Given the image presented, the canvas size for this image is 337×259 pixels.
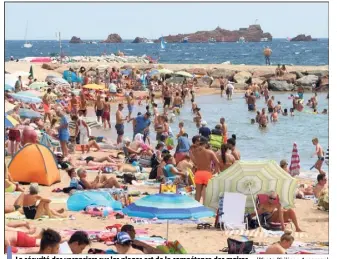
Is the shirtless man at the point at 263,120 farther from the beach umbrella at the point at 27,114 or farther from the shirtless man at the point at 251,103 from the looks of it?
the beach umbrella at the point at 27,114

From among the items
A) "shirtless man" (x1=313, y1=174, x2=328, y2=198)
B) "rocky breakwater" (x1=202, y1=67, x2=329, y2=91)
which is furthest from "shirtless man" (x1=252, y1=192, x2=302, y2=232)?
"rocky breakwater" (x1=202, y1=67, x2=329, y2=91)

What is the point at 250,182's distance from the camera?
10836 millimetres

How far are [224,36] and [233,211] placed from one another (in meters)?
150

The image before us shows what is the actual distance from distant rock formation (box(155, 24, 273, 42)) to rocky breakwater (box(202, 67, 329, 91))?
375ft

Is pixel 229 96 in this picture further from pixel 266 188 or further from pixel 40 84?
pixel 266 188

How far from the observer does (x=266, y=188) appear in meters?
10.9

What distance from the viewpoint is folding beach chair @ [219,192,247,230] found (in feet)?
34.6

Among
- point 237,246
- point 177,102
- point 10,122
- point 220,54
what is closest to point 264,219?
point 237,246

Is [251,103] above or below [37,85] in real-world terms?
below

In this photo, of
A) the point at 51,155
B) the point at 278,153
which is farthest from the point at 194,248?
the point at 278,153

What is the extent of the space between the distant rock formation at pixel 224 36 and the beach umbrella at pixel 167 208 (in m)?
149

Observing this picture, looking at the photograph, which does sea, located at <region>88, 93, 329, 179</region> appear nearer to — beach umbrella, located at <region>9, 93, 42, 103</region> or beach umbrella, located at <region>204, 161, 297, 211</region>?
beach umbrella, located at <region>9, 93, 42, 103</region>

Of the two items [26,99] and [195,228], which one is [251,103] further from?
[195,228]

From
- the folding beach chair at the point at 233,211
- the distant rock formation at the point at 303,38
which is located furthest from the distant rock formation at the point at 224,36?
the folding beach chair at the point at 233,211
